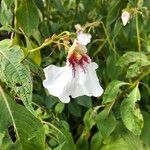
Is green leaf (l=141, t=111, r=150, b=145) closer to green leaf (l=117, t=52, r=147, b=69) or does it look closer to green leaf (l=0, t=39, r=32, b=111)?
green leaf (l=117, t=52, r=147, b=69)

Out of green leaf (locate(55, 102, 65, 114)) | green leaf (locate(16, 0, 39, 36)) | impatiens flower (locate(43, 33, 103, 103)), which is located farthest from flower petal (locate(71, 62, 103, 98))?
green leaf (locate(55, 102, 65, 114))

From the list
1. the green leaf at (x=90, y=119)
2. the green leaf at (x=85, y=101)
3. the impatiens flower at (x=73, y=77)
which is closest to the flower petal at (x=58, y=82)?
the impatiens flower at (x=73, y=77)

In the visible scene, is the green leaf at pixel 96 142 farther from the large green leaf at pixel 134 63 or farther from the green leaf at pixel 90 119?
the large green leaf at pixel 134 63

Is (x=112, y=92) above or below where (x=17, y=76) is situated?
below

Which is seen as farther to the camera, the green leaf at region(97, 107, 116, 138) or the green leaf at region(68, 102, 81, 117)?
the green leaf at region(68, 102, 81, 117)

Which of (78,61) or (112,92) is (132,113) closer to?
(112,92)

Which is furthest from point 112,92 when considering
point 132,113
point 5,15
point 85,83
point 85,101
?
point 85,83

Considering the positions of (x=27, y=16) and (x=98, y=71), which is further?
(x=98, y=71)
